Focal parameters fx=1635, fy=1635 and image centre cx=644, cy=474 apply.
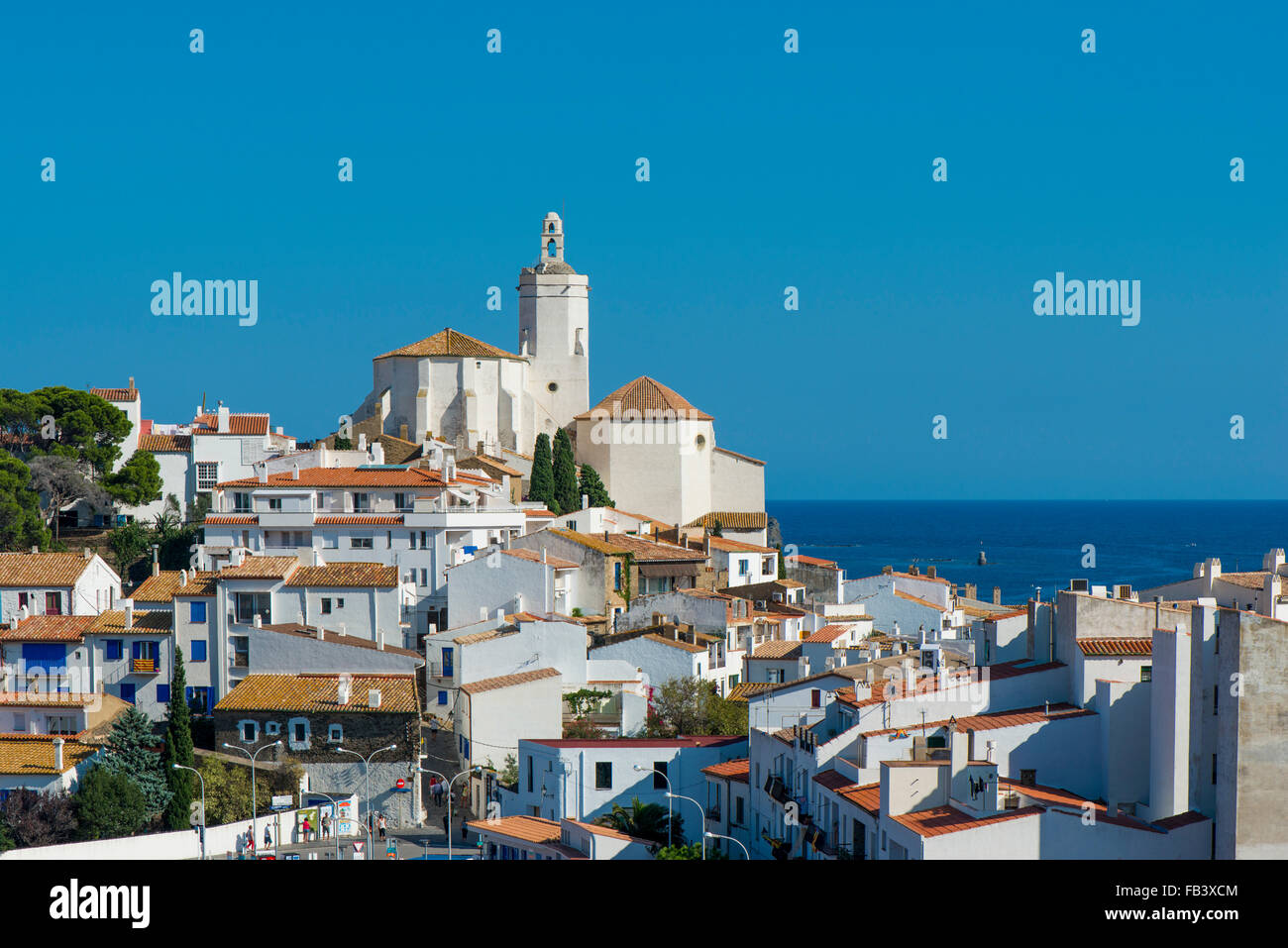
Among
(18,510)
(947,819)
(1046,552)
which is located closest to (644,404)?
(18,510)

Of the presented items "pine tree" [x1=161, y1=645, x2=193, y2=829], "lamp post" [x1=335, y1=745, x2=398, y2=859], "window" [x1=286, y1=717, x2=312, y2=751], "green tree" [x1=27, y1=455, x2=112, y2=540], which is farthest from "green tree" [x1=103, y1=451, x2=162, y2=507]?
"lamp post" [x1=335, y1=745, x2=398, y2=859]

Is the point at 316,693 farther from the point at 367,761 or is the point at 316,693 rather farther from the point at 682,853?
the point at 682,853

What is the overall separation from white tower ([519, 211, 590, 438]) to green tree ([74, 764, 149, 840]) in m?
38.0

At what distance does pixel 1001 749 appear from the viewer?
23.2m

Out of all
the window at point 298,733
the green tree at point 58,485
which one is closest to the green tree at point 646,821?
the window at point 298,733

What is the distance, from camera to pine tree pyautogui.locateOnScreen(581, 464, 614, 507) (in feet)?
199

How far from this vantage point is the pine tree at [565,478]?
5975 centimetres

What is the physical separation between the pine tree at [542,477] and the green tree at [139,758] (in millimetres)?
23815

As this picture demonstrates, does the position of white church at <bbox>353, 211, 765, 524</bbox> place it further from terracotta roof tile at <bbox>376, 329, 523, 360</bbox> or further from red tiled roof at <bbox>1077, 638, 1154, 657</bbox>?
red tiled roof at <bbox>1077, 638, 1154, 657</bbox>
